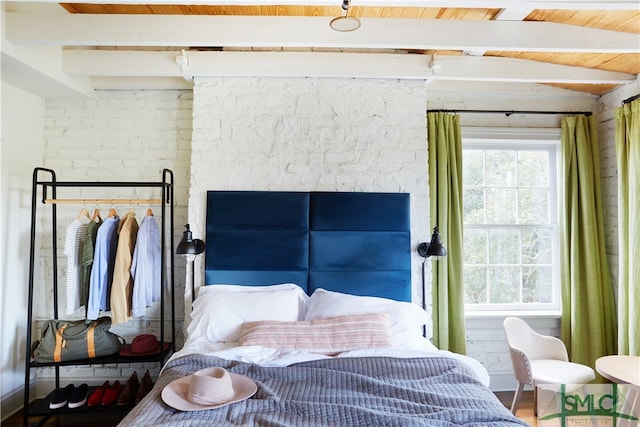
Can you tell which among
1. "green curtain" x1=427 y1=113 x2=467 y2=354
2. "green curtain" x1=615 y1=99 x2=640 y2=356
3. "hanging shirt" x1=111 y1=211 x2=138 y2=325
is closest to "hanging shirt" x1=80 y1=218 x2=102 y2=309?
"hanging shirt" x1=111 y1=211 x2=138 y2=325

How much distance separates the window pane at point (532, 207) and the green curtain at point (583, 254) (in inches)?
8.2

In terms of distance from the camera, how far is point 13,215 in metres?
2.92

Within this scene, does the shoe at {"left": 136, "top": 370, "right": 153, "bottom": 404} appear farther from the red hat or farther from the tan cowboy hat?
the tan cowboy hat

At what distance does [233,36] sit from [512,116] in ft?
8.00

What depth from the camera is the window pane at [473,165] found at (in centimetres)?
350

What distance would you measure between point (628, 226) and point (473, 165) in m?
1.21

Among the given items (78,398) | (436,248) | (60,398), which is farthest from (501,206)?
(60,398)

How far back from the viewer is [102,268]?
2.74 metres

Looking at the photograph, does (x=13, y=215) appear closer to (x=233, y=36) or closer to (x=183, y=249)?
(x=183, y=249)

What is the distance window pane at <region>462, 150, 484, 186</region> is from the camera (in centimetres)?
350

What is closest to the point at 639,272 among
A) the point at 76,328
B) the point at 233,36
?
the point at 233,36

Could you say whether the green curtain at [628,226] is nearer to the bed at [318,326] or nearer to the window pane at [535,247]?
the window pane at [535,247]

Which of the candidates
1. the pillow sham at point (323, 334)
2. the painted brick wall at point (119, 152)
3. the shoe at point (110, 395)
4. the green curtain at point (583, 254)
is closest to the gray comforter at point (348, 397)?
the pillow sham at point (323, 334)

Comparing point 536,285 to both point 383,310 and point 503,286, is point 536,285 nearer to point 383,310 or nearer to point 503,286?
point 503,286
